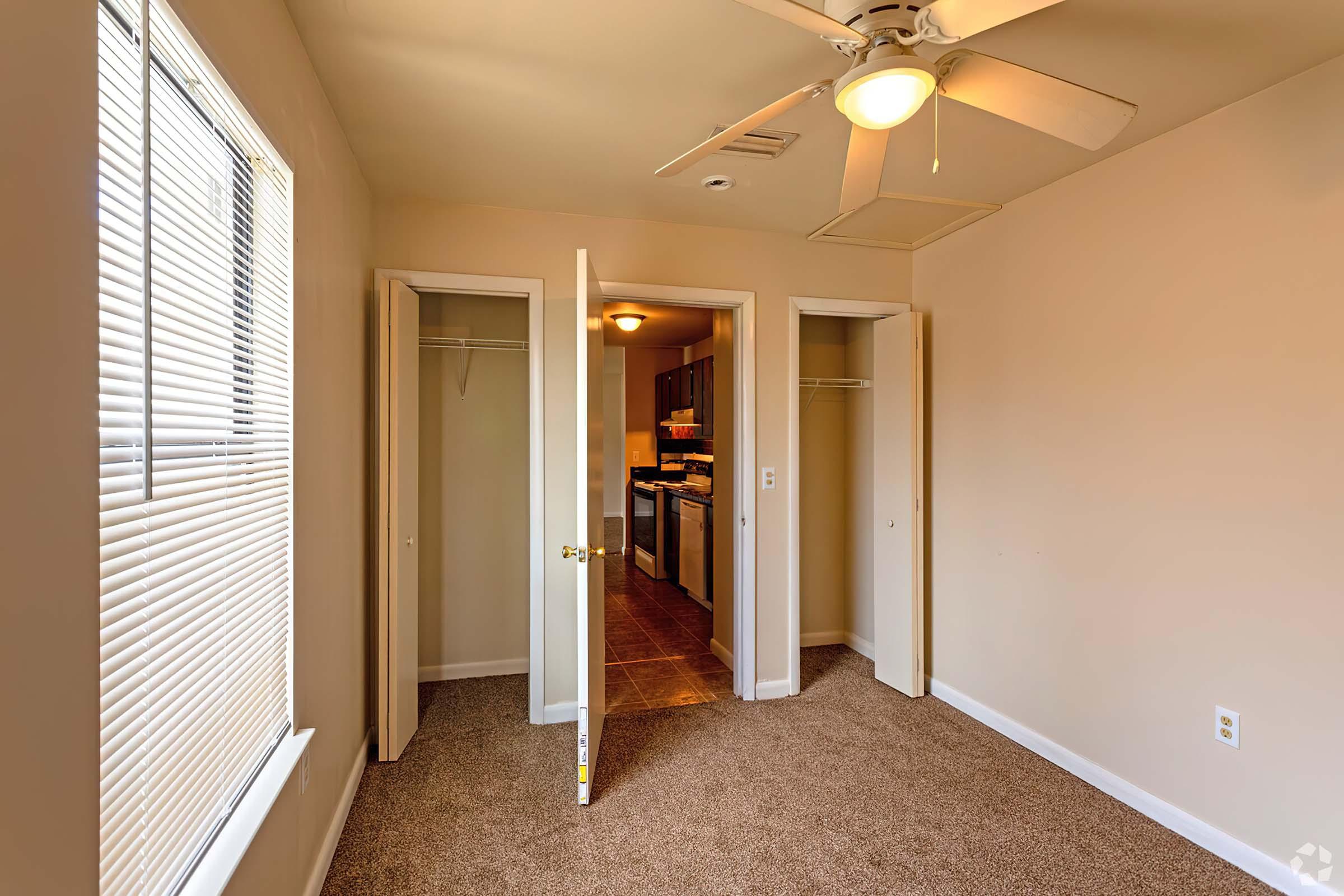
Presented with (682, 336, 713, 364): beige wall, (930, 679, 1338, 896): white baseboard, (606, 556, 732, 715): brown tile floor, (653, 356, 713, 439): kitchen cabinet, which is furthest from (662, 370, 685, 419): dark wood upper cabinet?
(930, 679, 1338, 896): white baseboard

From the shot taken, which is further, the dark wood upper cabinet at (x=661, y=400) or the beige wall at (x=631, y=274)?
the dark wood upper cabinet at (x=661, y=400)

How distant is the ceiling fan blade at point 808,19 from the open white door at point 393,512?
2.05 metres

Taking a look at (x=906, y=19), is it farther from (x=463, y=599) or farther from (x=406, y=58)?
(x=463, y=599)

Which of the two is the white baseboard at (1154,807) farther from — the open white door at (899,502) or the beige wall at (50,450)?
the beige wall at (50,450)

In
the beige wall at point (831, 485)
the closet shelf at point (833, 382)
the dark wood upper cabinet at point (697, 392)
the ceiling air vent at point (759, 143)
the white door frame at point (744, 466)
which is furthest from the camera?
the dark wood upper cabinet at point (697, 392)

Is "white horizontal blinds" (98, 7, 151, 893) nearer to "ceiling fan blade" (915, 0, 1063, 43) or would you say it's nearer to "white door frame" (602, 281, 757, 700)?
"ceiling fan blade" (915, 0, 1063, 43)

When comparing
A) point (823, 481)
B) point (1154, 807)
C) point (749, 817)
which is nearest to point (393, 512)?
point (749, 817)

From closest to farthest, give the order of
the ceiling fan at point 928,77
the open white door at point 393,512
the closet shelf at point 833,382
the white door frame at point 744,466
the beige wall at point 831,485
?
the ceiling fan at point 928,77, the open white door at point 393,512, the white door frame at point 744,466, the closet shelf at point 833,382, the beige wall at point 831,485

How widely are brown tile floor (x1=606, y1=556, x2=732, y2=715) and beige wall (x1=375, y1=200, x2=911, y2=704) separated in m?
0.39

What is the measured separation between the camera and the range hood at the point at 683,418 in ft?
21.1

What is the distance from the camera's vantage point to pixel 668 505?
6039 millimetres

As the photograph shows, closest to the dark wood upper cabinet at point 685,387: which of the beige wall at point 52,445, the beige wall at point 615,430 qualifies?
the beige wall at point 615,430

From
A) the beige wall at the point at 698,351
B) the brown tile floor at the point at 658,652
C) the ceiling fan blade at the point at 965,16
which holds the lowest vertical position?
the brown tile floor at the point at 658,652

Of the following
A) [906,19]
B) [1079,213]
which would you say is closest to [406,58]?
[906,19]
